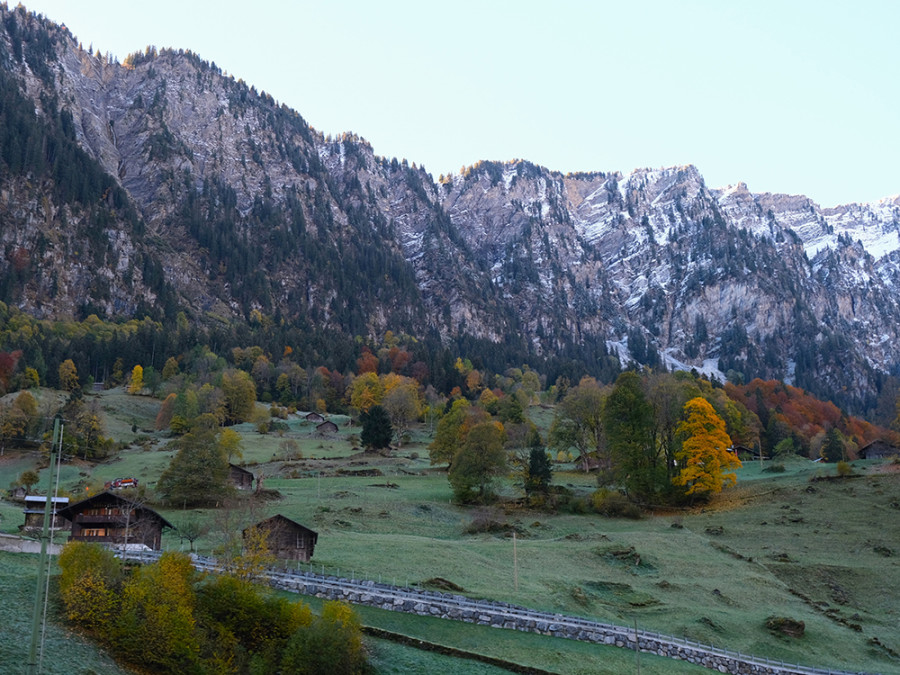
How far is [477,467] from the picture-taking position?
80188mm

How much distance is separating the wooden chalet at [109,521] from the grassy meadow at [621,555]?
139 inches

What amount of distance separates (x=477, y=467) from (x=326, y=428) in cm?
5634

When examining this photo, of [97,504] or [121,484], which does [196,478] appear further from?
[97,504]

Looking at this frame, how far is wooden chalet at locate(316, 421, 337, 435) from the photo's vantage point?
130 m

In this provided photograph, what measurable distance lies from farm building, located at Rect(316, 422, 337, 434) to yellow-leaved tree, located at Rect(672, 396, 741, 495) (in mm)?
64240

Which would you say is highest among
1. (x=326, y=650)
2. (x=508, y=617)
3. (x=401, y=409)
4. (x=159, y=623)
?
(x=401, y=409)

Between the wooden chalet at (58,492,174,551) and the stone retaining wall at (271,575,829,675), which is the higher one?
the wooden chalet at (58,492,174,551)

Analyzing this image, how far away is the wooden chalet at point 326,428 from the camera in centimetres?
12950

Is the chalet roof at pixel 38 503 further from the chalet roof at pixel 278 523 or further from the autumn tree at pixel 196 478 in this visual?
the chalet roof at pixel 278 523

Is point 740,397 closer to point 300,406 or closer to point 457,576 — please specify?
point 300,406

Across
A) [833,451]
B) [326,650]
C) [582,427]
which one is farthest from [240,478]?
[833,451]

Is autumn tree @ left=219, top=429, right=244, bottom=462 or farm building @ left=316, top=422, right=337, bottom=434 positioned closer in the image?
autumn tree @ left=219, top=429, right=244, bottom=462

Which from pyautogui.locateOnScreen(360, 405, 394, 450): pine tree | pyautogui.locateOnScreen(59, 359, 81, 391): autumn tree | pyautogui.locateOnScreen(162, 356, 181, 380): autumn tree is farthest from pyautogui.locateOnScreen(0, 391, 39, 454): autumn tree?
pyautogui.locateOnScreen(162, 356, 181, 380): autumn tree

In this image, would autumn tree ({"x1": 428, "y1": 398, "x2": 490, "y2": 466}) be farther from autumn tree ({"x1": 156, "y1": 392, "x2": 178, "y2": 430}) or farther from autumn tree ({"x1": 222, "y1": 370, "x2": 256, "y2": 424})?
autumn tree ({"x1": 222, "y1": 370, "x2": 256, "y2": 424})
